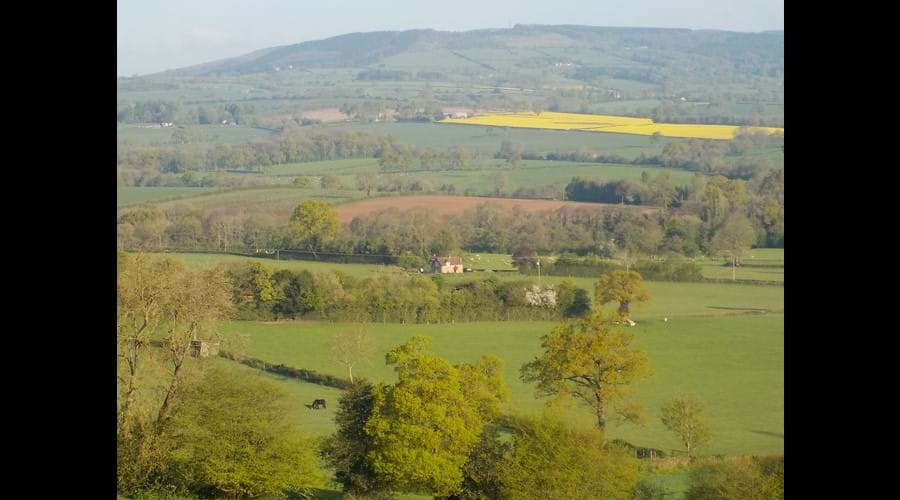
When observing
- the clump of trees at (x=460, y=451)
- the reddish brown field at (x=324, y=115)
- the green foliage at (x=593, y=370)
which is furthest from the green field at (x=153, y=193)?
the clump of trees at (x=460, y=451)

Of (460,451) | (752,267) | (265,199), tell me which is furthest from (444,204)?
(460,451)

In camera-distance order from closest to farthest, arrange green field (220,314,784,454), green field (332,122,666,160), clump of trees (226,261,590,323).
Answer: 1. green field (220,314,784,454)
2. clump of trees (226,261,590,323)
3. green field (332,122,666,160)

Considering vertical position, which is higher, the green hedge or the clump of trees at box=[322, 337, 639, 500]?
the green hedge

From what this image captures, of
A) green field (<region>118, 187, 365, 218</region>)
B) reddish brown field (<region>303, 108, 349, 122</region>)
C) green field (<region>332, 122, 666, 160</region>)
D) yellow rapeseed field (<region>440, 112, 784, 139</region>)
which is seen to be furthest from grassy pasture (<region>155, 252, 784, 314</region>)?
reddish brown field (<region>303, 108, 349, 122</region>)

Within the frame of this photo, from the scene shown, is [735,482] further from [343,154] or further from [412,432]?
[343,154]

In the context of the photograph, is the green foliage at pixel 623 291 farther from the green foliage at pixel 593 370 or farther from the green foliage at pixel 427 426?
the green foliage at pixel 427 426

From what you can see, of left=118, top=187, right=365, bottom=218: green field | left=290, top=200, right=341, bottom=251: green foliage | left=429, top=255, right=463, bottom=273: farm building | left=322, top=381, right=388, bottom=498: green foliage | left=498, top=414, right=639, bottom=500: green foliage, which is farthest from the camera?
left=118, top=187, right=365, bottom=218: green field

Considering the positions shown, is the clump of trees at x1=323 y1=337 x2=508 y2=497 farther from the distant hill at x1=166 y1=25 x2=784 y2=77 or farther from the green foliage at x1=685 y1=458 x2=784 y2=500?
the distant hill at x1=166 y1=25 x2=784 y2=77
